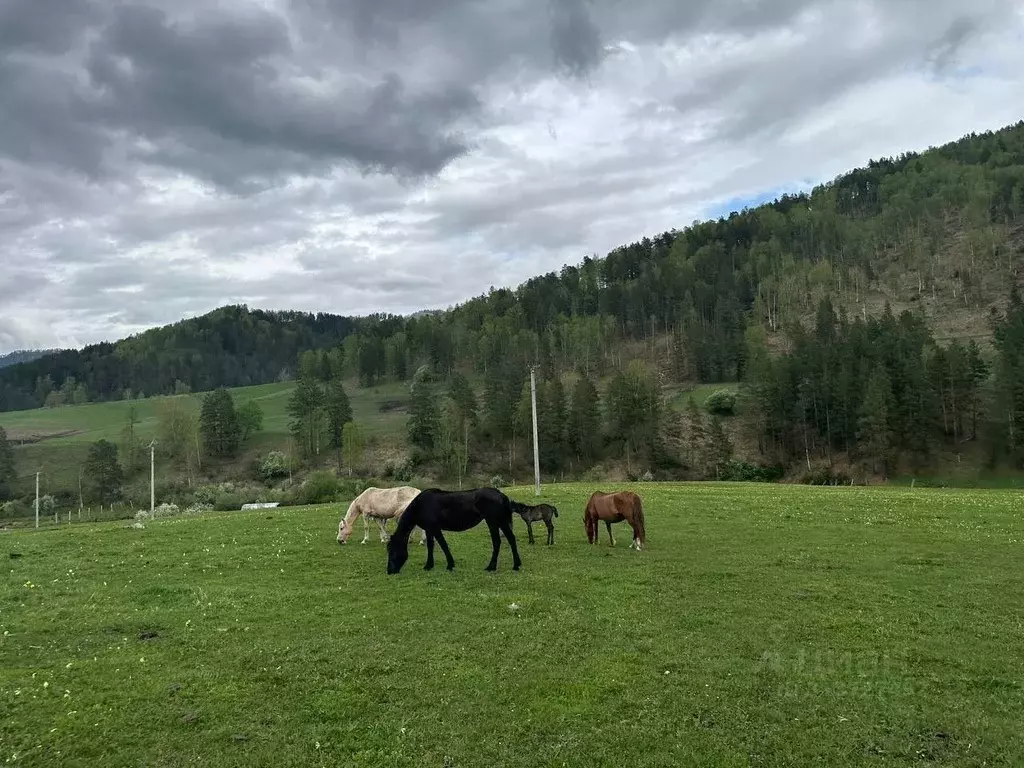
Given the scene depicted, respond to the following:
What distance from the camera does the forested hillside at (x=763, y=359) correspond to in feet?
285

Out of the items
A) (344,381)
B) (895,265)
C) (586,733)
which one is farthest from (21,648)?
(895,265)

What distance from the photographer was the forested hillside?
8694cm

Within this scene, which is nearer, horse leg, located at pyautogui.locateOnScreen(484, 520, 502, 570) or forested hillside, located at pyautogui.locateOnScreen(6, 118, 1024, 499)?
horse leg, located at pyautogui.locateOnScreen(484, 520, 502, 570)

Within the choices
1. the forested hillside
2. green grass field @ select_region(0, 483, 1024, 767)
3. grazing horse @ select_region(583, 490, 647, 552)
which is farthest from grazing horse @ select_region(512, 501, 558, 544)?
the forested hillside

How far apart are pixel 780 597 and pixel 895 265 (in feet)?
637


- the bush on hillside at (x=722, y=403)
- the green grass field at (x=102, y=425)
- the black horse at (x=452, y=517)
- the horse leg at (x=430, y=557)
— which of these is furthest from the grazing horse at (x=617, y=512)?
the green grass field at (x=102, y=425)

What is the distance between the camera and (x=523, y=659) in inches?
418

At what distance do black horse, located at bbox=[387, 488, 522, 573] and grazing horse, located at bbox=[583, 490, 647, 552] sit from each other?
4.39 metres

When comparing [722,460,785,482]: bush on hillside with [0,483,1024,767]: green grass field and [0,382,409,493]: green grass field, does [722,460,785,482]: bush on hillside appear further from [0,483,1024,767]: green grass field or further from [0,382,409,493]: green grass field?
[0,483,1024,767]: green grass field

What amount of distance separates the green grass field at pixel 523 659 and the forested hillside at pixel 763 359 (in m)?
77.8

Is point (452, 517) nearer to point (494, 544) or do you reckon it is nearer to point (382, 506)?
point (494, 544)

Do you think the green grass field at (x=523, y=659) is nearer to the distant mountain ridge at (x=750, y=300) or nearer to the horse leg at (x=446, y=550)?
the horse leg at (x=446, y=550)

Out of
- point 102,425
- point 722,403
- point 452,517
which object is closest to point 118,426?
point 102,425

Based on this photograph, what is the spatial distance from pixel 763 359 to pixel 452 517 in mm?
104440
